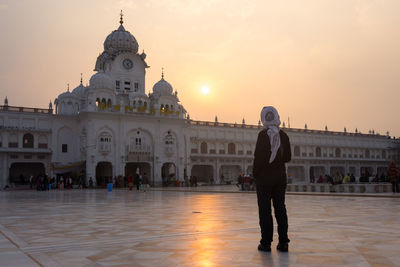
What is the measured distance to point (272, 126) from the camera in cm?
605

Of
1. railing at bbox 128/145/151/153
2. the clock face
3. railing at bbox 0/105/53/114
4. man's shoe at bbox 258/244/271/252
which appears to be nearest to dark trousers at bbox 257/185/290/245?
man's shoe at bbox 258/244/271/252

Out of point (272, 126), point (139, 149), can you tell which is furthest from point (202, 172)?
point (272, 126)

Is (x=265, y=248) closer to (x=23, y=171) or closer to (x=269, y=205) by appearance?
(x=269, y=205)

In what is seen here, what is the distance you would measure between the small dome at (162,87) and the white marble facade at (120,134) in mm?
122

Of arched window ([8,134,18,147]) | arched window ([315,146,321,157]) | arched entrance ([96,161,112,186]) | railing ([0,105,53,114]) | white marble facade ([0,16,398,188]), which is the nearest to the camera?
arched window ([8,134,18,147])

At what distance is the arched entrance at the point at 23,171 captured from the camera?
43.5m

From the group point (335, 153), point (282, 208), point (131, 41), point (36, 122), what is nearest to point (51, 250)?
point (282, 208)

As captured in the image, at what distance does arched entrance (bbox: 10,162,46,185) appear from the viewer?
43531 mm

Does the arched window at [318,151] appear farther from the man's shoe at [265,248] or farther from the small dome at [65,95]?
the man's shoe at [265,248]

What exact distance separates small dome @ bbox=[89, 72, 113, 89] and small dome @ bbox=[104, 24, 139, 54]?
670cm

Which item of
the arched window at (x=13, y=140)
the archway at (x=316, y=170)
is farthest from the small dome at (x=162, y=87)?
the archway at (x=316, y=170)

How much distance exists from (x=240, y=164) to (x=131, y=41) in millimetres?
21378

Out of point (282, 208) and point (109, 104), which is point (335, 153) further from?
point (282, 208)

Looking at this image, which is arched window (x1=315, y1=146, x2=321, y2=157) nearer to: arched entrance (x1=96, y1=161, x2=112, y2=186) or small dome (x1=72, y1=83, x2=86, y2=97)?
arched entrance (x1=96, y1=161, x2=112, y2=186)
